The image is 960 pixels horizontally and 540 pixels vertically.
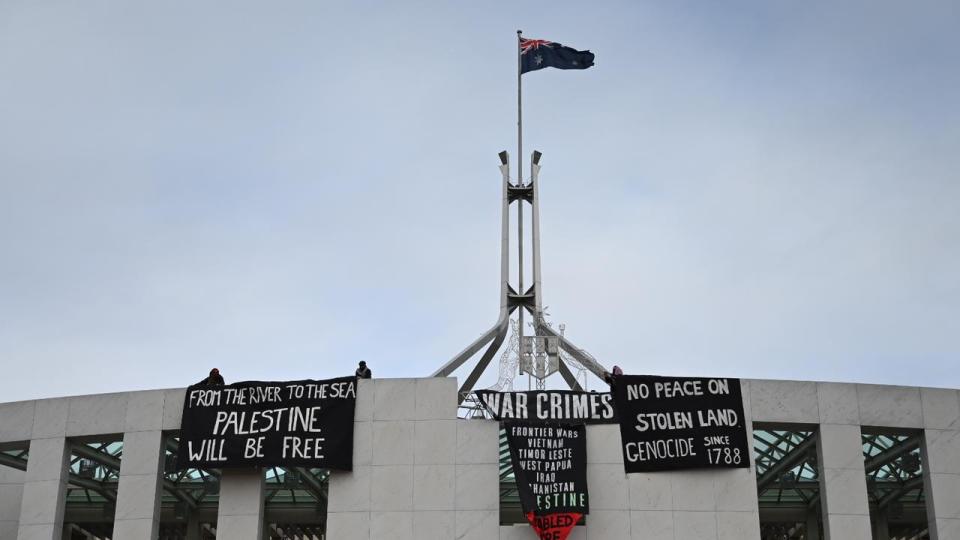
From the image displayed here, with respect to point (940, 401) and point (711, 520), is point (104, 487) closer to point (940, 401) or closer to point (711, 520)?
point (711, 520)

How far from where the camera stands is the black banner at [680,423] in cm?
2817

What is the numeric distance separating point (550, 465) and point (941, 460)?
11328 millimetres

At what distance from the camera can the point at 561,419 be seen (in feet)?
93.7

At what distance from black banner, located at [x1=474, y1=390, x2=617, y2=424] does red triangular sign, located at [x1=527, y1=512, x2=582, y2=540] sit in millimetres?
2671

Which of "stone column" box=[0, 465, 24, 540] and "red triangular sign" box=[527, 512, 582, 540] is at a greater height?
"stone column" box=[0, 465, 24, 540]

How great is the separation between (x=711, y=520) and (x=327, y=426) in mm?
11025

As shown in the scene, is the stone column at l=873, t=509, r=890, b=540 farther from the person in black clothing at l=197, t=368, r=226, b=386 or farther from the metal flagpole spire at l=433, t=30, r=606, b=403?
the person in black clothing at l=197, t=368, r=226, b=386

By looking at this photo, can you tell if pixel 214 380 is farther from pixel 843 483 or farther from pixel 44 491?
pixel 843 483

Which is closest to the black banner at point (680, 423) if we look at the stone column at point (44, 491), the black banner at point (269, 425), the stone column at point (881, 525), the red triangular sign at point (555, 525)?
the red triangular sign at point (555, 525)

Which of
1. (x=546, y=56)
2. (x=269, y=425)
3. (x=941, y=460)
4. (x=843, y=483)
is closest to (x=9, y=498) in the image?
(x=269, y=425)

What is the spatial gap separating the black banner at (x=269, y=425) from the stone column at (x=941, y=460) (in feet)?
54.0

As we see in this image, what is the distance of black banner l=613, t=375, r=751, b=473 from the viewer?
2817cm

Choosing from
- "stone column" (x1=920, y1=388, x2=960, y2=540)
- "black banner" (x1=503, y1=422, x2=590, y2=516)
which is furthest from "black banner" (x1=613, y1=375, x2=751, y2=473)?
"stone column" (x1=920, y1=388, x2=960, y2=540)

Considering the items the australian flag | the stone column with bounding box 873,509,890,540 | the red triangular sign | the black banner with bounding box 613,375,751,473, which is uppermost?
the australian flag
